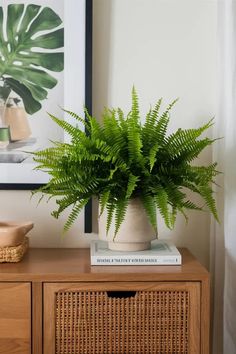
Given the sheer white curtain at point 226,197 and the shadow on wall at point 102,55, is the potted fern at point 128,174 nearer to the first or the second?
the sheer white curtain at point 226,197

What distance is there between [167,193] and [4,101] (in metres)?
0.71

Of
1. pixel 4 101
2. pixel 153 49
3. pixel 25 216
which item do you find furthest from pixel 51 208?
pixel 153 49

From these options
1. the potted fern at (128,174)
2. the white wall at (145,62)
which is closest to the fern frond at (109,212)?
the potted fern at (128,174)

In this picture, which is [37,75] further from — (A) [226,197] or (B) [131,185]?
(A) [226,197]

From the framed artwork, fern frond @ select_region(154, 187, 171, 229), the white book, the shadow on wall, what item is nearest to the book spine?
the white book

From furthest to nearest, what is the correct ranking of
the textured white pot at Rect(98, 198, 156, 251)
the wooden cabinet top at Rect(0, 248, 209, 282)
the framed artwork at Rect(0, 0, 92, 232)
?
the framed artwork at Rect(0, 0, 92, 232), the textured white pot at Rect(98, 198, 156, 251), the wooden cabinet top at Rect(0, 248, 209, 282)

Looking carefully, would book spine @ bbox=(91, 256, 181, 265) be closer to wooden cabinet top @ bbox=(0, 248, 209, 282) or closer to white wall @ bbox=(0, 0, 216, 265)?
wooden cabinet top @ bbox=(0, 248, 209, 282)

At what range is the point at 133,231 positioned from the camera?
1.55 metres

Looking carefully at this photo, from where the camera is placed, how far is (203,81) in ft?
6.11

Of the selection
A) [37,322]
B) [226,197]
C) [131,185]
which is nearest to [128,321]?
[37,322]

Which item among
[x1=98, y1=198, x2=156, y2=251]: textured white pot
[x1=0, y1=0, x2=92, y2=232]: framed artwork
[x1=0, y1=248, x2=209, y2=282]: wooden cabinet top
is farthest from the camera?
[x1=0, y1=0, x2=92, y2=232]: framed artwork

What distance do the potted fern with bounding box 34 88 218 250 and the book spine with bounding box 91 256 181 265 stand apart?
0.22 ft

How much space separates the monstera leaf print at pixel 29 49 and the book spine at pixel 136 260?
26.2 inches

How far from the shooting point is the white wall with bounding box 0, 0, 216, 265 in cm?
185
